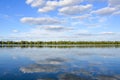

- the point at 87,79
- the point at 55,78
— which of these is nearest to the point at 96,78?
the point at 87,79

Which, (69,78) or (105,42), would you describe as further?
(105,42)

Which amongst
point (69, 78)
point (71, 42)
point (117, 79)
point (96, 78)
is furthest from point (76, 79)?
point (71, 42)

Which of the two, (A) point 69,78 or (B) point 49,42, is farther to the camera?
(B) point 49,42

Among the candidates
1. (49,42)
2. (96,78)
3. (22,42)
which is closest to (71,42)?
(49,42)

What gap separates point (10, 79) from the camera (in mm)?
12094

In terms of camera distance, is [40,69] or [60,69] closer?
[60,69]

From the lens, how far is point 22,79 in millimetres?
12078

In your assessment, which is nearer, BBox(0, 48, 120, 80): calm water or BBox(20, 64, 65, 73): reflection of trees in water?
BBox(0, 48, 120, 80): calm water

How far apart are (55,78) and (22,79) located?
1961 millimetres

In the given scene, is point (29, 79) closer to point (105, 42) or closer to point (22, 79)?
point (22, 79)

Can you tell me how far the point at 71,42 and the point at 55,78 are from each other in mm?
127970

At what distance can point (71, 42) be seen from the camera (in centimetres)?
14012

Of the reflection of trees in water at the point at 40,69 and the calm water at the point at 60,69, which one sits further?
the reflection of trees in water at the point at 40,69

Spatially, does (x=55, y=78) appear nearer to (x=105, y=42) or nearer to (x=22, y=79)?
(x=22, y=79)
